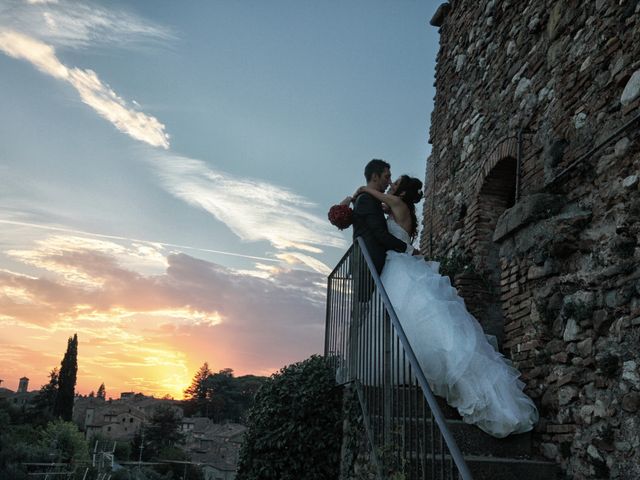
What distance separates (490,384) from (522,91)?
2772 millimetres

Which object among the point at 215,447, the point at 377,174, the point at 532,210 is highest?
the point at 377,174

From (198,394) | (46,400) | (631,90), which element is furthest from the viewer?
(198,394)

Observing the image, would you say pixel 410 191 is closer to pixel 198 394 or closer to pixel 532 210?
pixel 532 210

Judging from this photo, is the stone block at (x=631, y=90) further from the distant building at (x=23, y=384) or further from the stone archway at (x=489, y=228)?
the distant building at (x=23, y=384)

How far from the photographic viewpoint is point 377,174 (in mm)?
5215

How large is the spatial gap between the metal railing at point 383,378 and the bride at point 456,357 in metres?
0.20

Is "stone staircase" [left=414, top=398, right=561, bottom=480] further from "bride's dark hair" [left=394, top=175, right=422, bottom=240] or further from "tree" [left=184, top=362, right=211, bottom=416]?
"tree" [left=184, top=362, right=211, bottom=416]

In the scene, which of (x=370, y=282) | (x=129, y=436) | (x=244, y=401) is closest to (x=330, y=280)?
(x=370, y=282)

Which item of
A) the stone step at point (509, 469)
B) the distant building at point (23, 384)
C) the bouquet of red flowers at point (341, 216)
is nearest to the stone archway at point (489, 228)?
the bouquet of red flowers at point (341, 216)

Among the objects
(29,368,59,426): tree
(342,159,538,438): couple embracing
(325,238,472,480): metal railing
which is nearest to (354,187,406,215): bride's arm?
(342,159,538,438): couple embracing

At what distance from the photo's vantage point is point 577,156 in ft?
12.8

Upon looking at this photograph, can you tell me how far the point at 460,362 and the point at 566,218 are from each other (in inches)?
47.9

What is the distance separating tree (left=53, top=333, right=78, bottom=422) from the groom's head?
4676 centimetres

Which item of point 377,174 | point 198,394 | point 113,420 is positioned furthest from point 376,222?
point 198,394
